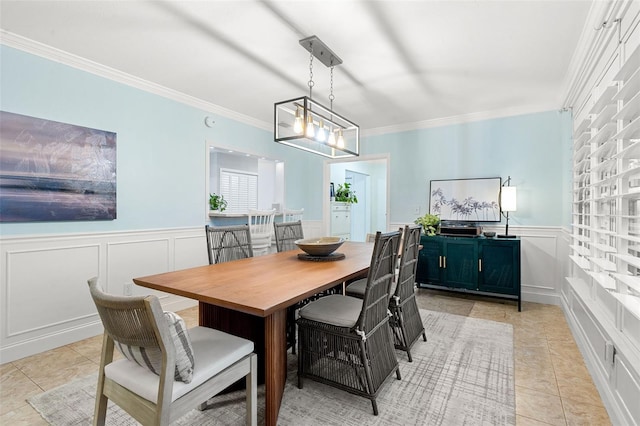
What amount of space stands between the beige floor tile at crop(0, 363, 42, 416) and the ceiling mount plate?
300 cm

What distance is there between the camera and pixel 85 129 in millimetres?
2820

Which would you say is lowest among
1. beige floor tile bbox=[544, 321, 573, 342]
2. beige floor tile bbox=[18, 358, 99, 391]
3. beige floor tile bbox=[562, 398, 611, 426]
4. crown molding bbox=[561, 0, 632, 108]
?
beige floor tile bbox=[18, 358, 99, 391]

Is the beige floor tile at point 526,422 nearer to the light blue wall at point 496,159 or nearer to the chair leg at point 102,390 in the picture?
the chair leg at point 102,390

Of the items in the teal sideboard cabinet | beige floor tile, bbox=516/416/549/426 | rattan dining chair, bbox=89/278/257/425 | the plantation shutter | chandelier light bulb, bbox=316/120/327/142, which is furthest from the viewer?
the plantation shutter

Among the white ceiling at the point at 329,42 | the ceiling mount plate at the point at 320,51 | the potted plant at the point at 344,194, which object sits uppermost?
the white ceiling at the point at 329,42

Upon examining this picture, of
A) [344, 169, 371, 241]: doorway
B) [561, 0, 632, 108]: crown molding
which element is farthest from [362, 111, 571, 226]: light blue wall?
[344, 169, 371, 241]: doorway

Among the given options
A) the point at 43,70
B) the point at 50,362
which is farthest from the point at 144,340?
the point at 43,70

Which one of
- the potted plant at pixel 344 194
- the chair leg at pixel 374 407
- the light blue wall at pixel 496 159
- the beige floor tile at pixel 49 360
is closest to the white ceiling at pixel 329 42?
the light blue wall at pixel 496 159

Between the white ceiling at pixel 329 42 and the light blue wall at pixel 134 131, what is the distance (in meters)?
0.23

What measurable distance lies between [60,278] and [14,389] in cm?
92

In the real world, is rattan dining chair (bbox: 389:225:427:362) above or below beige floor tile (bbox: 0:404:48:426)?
above

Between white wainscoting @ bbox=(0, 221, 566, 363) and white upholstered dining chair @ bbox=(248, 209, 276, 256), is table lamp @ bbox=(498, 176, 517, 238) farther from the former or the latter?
white upholstered dining chair @ bbox=(248, 209, 276, 256)

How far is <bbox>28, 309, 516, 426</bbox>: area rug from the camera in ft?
5.65

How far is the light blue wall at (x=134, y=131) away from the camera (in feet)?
8.24
